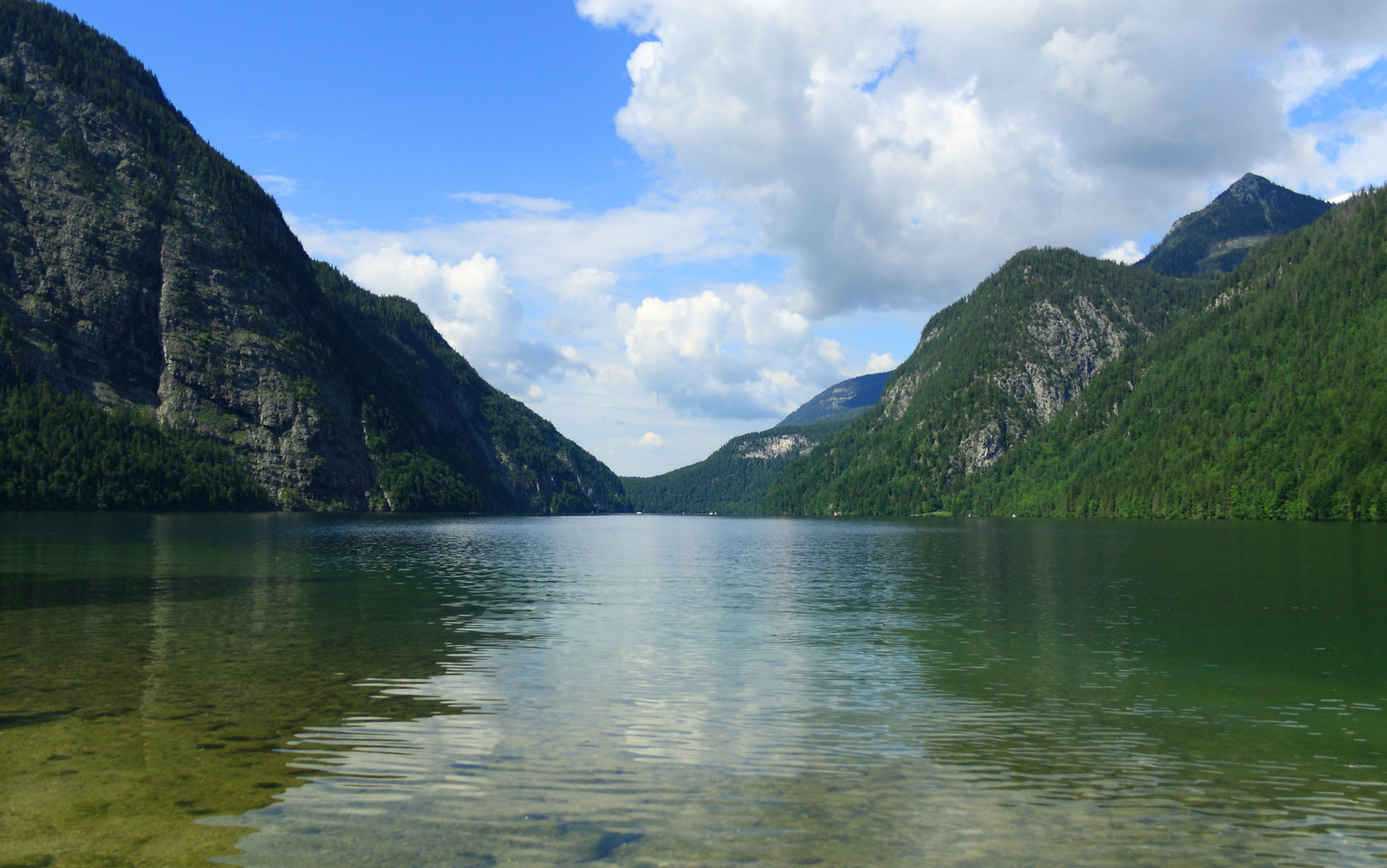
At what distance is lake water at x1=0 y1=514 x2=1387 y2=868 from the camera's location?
1295cm

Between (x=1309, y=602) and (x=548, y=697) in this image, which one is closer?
(x=548, y=697)

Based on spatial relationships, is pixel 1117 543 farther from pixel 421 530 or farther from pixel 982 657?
pixel 421 530

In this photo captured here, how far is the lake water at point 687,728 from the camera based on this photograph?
12.9 meters

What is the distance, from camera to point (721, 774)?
16.4 m

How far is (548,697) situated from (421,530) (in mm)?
125116

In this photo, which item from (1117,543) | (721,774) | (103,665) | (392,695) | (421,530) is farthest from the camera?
(421,530)

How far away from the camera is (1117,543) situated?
344ft

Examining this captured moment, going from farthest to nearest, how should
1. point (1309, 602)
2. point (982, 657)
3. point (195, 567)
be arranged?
point (195, 567), point (1309, 602), point (982, 657)

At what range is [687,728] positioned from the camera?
799 inches

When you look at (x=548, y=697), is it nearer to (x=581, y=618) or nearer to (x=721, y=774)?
(x=721, y=774)

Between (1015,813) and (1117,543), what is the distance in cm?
10310

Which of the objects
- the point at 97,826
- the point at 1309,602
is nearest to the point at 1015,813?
the point at 97,826

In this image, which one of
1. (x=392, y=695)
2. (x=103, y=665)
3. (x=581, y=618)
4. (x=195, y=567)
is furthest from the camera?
(x=195, y=567)

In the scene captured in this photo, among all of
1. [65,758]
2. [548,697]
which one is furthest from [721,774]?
[65,758]
